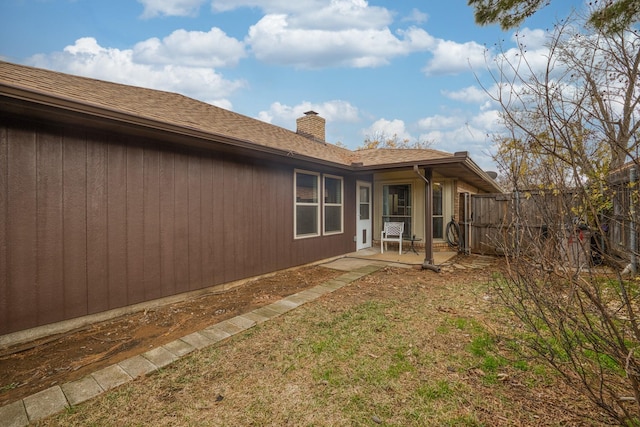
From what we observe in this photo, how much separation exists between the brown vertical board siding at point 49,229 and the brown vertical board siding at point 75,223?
1.7 inches

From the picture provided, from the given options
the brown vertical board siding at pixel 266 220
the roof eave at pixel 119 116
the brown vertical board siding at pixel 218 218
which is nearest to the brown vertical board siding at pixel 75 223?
the roof eave at pixel 119 116

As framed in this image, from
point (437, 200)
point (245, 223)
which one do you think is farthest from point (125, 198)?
point (437, 200)

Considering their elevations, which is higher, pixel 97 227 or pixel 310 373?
pixel 97 227

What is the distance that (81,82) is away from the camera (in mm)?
4125

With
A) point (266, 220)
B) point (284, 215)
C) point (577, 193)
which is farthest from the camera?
point (284, 215)

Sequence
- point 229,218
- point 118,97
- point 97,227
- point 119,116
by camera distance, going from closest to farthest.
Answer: point 119,116 → point 97,227 → point 118,97 → point 229,218

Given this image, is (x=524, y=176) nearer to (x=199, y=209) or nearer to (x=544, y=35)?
(x=544, y=35)

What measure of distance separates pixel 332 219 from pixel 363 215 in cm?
165

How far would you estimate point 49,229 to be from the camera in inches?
121

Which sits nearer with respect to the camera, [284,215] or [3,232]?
[3,232]

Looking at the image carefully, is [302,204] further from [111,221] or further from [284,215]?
[111,221]

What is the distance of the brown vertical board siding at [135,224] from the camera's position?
3666 mm

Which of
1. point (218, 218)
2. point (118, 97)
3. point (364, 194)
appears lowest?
point (218, 218)

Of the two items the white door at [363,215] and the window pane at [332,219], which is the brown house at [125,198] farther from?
the white door at [363,215]
